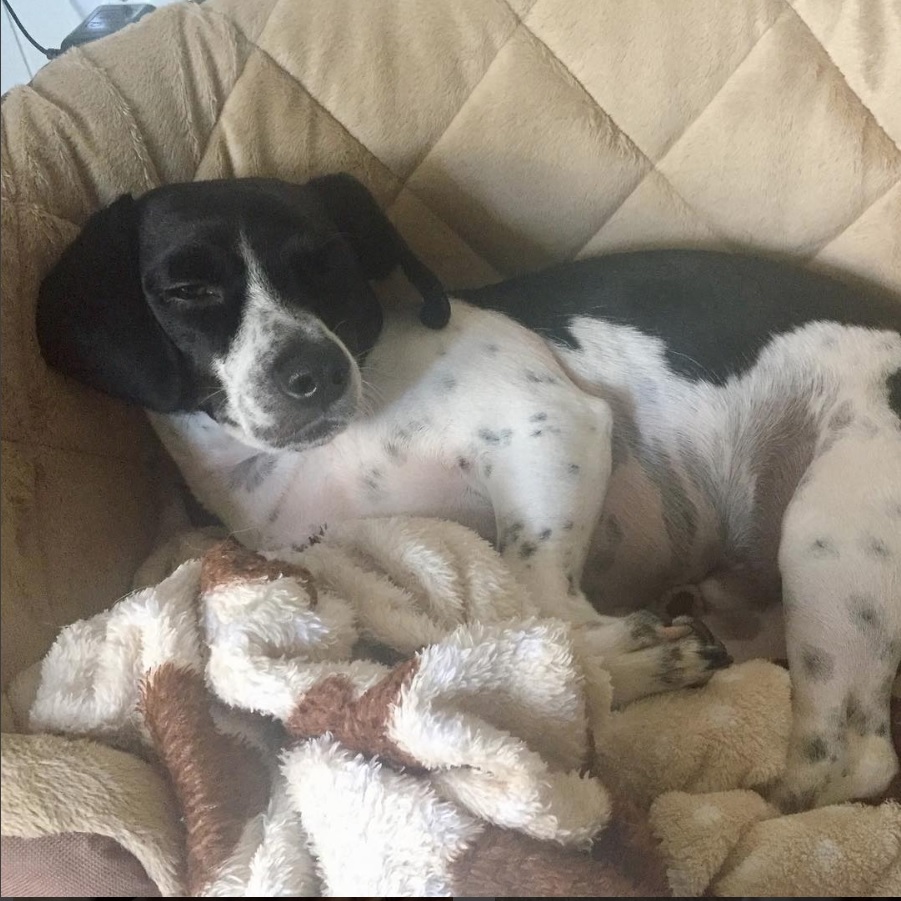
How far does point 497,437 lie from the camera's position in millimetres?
1471

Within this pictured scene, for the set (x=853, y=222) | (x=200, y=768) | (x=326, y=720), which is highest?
(x=853, y=222)

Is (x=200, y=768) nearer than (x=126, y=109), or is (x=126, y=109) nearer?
(x=200, y=768)

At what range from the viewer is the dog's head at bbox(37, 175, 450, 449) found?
4.31 ft

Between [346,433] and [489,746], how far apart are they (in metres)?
0.72

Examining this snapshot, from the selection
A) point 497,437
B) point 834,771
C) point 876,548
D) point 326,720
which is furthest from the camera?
point 497,437

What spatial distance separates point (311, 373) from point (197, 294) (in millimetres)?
213

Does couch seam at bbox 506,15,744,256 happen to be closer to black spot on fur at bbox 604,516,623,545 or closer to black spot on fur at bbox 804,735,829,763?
black spot on fur at bbox 604,516,623,545

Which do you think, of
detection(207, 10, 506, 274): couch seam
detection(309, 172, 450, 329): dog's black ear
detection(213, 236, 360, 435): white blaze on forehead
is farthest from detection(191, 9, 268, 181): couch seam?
detection(213, 236, 360, 435): white blaze on forehead

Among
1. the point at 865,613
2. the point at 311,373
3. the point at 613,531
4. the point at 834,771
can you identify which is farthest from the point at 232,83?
the point at 834,771

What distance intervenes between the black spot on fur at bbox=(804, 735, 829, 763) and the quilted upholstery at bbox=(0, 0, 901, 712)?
33.6 inches

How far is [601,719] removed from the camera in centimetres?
108

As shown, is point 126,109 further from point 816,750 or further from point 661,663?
point 816,750

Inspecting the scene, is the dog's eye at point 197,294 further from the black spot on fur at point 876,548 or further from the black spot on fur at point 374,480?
the black spot on fur at point 876,548

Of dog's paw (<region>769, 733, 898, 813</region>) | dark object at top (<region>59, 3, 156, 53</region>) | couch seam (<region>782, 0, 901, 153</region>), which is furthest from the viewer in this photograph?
dark object at top (<region>59, 3, 156, 53</region>)
